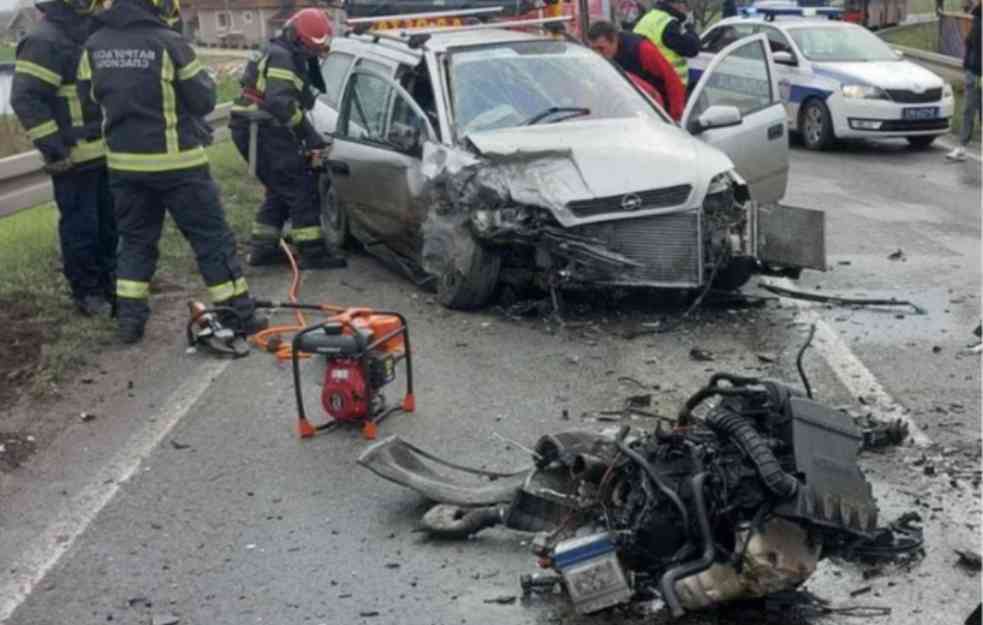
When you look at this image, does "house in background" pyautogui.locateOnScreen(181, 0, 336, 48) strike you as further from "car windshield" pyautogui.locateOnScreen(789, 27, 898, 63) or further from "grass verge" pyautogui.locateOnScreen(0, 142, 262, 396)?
"grass verge" pyautogui.locateOnScreen(0, 142, 262, 396)

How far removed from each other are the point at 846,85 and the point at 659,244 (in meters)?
9.92

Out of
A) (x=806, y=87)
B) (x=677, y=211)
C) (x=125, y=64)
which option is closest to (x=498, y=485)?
(x=677, y=211)

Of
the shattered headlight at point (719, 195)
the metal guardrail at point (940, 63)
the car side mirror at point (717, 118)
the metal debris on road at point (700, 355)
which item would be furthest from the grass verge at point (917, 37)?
the metal debris on road at point (700, 355)

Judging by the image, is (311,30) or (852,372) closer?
(852,372)

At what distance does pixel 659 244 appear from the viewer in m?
8.01

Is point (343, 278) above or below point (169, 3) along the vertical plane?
below

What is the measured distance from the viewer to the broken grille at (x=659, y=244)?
797cm

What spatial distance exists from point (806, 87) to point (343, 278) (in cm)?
946

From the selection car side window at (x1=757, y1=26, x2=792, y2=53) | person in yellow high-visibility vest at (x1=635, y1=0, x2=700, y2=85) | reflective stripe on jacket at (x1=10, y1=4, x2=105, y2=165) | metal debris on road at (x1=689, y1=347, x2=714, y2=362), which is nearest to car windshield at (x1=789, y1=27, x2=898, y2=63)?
car side window at (x1=757, y1=26, x2=792, y2=53)

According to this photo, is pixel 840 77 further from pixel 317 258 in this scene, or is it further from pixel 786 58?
pixel 317 258

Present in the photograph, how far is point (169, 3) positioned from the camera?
26.2ft

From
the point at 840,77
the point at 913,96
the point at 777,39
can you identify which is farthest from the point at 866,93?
the point at 777,39

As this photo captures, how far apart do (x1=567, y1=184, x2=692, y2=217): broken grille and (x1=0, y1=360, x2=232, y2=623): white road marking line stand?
7.64 ft

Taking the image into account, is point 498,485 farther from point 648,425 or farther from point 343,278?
point 343,278
